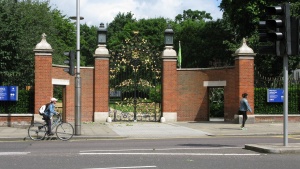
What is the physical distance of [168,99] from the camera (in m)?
29.4

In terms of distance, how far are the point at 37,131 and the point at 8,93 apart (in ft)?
25.3

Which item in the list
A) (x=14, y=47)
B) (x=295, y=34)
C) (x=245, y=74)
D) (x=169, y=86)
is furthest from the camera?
(x=14, y=47)

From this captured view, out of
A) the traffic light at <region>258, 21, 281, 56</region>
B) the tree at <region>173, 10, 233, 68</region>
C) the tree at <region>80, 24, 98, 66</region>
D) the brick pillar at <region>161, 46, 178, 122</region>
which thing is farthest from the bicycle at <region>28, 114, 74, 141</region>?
the tree at <region>80, 24, 98, 66</region>

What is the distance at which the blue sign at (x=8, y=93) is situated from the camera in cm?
2630

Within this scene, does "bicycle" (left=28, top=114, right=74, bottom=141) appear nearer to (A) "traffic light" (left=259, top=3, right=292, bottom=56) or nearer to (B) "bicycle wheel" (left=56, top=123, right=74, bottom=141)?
(B) "bicycle wheel" (left=56, top=123, right=74, bottom=141)

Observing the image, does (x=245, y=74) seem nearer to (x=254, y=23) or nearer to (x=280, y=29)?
(x=254, y=23)

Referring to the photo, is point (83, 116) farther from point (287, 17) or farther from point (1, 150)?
point (287, 17)

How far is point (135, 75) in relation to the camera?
2973 centimetres

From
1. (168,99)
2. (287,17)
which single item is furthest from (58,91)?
(287,17)

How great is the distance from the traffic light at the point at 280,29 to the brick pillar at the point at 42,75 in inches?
590

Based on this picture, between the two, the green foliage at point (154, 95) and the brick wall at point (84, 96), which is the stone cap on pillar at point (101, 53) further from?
the green foliage at point (154, 95)

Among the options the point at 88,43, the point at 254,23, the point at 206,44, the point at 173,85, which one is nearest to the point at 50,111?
the point at 173,85

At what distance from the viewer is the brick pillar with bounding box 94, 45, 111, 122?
28844 mm

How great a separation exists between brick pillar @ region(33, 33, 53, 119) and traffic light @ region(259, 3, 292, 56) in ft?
49.2
